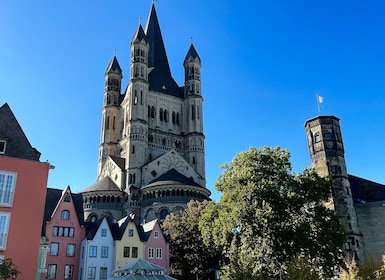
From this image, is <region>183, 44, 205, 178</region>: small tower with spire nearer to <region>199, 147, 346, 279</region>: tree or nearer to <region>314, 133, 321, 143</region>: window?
<region>314, 133, 321, 143</region>: window

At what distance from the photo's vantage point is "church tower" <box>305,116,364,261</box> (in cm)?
3941

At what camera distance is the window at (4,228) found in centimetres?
2120

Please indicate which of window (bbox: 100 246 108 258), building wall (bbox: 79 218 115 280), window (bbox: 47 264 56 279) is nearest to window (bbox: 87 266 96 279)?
building wall (bbox: 79 218 115 280)

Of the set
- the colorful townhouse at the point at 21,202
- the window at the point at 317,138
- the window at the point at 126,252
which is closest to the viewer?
the colorful townhouse at the point at 21,202

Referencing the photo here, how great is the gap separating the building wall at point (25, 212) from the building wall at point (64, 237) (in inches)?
653

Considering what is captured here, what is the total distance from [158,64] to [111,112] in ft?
52.0

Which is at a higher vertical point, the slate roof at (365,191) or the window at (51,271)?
the slate roof at (365,191)

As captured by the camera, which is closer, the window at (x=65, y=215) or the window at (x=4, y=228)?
the window at (x=4, y=228)

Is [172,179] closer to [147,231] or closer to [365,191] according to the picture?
[147,231]

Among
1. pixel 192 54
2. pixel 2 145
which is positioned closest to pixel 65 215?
pixel 2 145

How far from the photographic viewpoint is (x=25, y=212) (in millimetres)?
22297

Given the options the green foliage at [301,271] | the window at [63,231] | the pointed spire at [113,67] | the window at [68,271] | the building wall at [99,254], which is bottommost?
the green foliage at [301,271]

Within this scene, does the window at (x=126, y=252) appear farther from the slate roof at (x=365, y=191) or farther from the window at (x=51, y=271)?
the slate roof at (x=365, y=191)

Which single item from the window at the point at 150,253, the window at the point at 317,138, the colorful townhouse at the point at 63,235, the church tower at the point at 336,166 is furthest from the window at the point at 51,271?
the window at the point at 317,138
